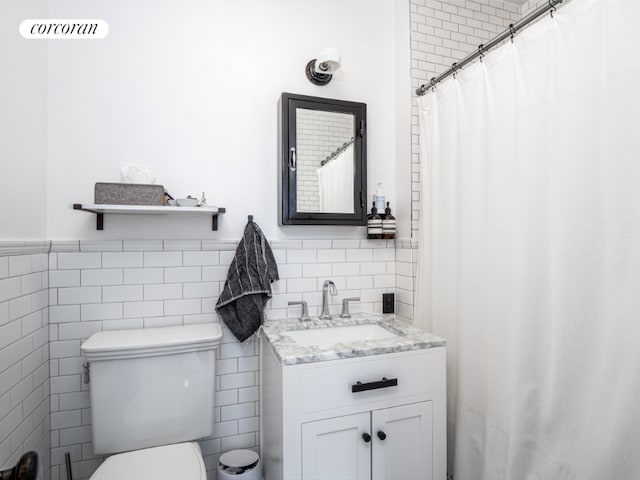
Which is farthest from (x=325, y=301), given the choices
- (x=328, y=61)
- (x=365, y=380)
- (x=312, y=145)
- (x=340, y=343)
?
(x=328, y=61)

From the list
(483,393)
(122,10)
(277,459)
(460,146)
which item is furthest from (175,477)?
(122,10)

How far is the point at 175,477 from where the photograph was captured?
118 centimetres

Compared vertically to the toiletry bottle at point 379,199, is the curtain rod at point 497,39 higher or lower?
higher

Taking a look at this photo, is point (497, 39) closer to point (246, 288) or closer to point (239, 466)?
point (246, 288)

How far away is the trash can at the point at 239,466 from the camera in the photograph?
1526 mm

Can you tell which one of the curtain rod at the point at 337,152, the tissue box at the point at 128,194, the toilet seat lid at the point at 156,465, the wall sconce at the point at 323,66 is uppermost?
the wall sconce at the point at 323,66

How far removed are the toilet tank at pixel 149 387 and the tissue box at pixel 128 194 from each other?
1.83 ft

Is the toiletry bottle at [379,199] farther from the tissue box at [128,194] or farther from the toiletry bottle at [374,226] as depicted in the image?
the tissue box at [128,194]

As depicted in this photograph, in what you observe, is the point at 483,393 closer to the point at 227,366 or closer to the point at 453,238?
the point at 453,238

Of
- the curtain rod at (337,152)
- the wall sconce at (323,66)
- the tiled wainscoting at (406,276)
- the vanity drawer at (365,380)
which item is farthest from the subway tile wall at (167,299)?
the wall sconce at (323,66)

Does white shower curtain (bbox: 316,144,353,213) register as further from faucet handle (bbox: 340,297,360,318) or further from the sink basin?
the sink basin

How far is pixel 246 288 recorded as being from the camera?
1.63 metres

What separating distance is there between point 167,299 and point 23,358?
538mm

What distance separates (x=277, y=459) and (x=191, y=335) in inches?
23.4
